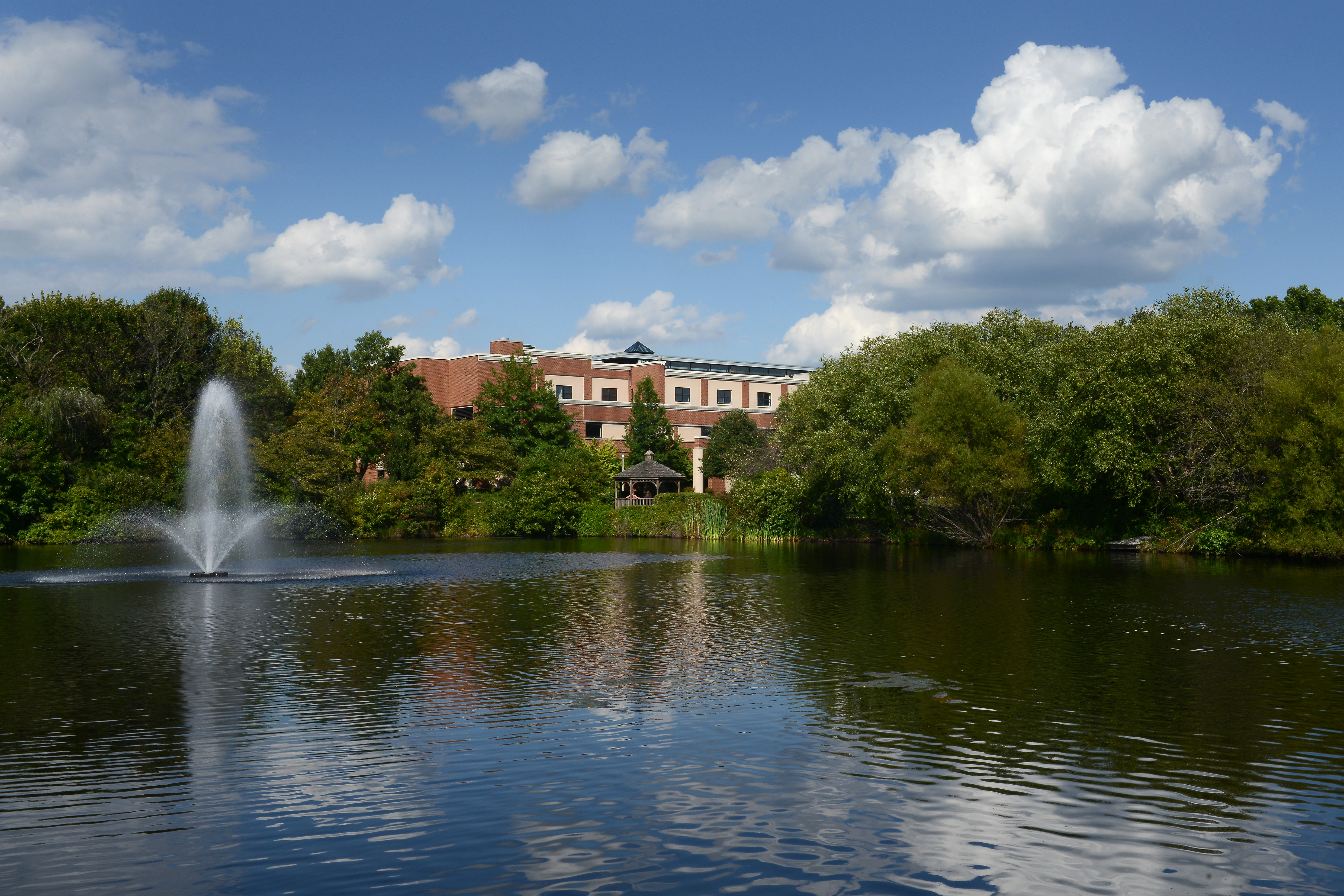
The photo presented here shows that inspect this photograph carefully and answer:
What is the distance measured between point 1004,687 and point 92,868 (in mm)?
12126

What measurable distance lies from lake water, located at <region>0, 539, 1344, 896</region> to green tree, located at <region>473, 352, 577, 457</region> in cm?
→ 6068

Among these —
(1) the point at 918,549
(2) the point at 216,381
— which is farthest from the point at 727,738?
(2) the point at 216,381

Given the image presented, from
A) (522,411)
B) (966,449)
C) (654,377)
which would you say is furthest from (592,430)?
(966,449)

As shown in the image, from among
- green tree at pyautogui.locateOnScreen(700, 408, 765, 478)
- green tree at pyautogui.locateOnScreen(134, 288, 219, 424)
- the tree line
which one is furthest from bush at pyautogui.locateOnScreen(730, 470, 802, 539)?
green tree at pyautogui.locateOnScreen(134, 288, 219, 424)

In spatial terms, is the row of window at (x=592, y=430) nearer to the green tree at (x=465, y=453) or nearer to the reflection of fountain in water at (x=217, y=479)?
the green tree at (x=465, y=453)

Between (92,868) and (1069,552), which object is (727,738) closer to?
(92,868)

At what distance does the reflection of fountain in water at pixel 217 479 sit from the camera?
64.4 metres

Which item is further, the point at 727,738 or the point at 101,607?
the point at 101,607

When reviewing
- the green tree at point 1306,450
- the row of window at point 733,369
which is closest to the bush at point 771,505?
the green tree at point 1306,450

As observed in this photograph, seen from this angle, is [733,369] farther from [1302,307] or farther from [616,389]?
[1302,307]

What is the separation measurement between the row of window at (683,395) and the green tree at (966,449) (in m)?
45.5

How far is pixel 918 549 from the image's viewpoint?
57125 millimetres

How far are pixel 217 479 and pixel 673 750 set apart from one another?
205ft

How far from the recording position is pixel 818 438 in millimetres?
61750
